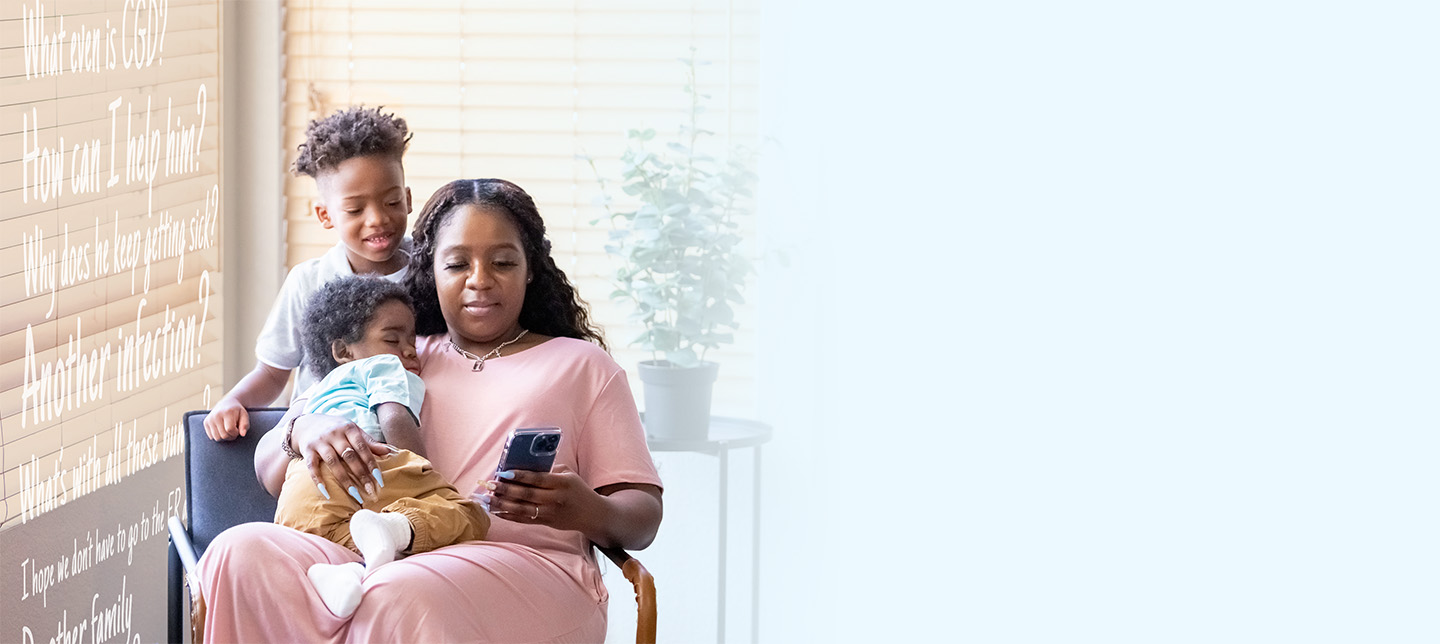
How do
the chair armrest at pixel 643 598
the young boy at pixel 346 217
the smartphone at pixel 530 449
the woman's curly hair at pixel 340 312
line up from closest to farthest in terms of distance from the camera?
the smartphone at pixel 530 449
the chair armrest at pixel 643 598
the woman's curly hair at pixel 340 312
the young boy at pixel 346 217

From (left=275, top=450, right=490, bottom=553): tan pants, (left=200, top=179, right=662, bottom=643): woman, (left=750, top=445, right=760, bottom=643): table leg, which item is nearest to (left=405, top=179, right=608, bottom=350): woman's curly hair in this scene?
(left=200, top=179, right=662, bottom=643): woman

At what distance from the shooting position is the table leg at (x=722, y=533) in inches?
116

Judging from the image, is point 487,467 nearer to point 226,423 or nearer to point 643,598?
point 643,598

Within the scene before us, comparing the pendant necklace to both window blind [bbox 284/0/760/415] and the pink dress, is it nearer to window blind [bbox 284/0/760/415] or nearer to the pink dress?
the pink dress

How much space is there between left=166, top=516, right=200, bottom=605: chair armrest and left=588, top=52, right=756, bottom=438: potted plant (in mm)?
1071

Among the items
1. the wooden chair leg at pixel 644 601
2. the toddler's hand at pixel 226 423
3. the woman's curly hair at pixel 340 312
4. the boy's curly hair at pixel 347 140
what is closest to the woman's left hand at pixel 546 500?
the wooden chair leg at pixel 644 601

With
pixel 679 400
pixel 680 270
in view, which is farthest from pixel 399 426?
pixel 680 270

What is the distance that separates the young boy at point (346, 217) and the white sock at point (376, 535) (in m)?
0.60

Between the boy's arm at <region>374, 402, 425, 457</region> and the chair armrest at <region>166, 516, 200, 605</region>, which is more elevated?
the boy's arm at <region>374, 402, 425, 457</region>

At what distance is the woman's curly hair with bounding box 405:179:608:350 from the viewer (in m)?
2.23

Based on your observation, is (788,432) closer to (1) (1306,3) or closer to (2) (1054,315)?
(2) (1054,315)

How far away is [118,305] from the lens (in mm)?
2672

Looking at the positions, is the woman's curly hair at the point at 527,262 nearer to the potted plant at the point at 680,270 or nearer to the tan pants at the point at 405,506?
the tan pants at the point at 405,506

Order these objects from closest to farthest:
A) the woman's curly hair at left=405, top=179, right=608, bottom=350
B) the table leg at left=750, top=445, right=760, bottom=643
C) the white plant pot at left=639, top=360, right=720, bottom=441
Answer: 1. the woman's curly hair at left=405, top=179, right=608, bottom=350
2. the white plant pot at left=639, top=360, right=720, bottom=441
3. the table leg at left=750, top=445, right=760, bottom=643
